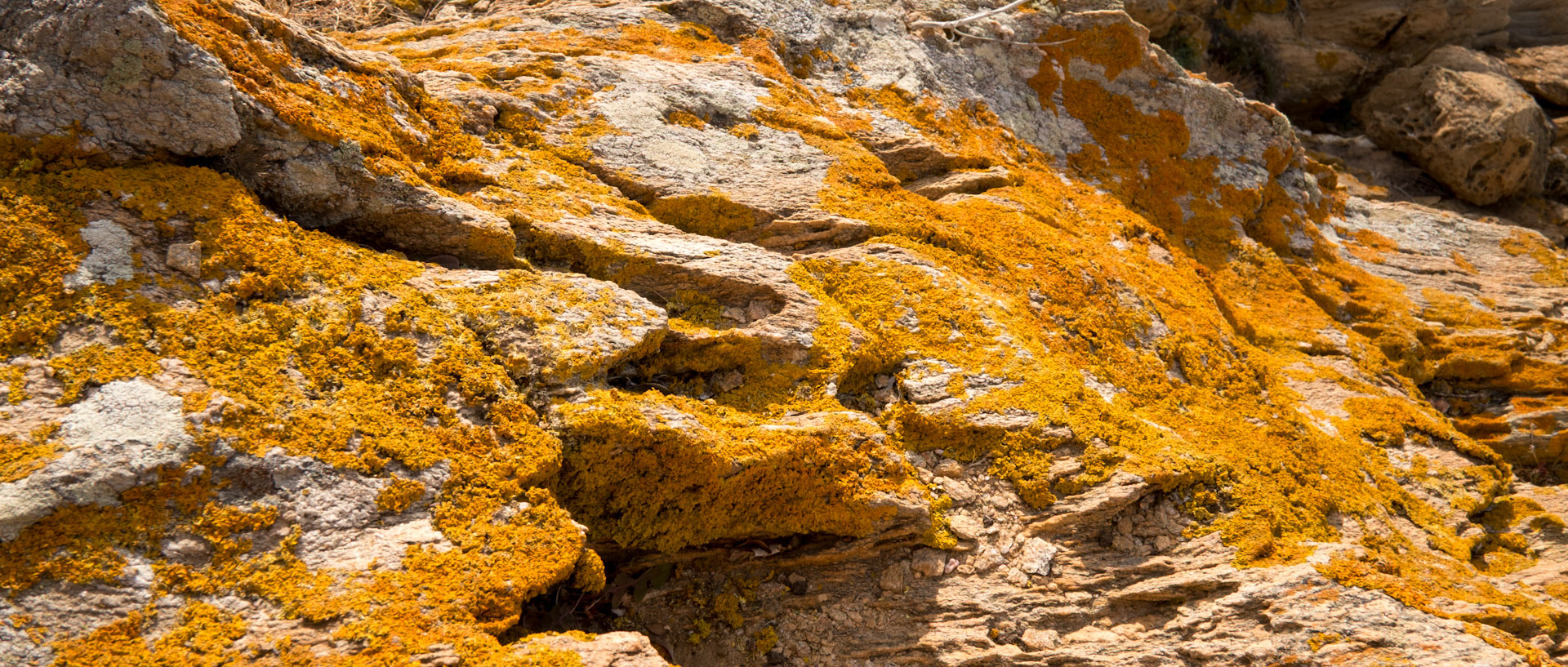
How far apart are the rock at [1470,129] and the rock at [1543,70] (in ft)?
6.30

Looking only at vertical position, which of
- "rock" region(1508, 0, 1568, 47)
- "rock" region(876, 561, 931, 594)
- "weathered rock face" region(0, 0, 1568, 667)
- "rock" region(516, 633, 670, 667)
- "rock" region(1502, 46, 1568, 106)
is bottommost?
"rock" region(876, 561, 931, 594)

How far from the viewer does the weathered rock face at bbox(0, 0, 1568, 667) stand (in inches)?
166

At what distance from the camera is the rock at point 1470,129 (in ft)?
47.8

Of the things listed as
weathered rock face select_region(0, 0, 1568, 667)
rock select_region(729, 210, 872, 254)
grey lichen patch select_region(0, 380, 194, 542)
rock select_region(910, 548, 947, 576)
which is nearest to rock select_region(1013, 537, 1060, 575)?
weathered rock face select_region(0, 0, 1568, 667)

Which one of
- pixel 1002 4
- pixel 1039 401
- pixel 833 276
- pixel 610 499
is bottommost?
Answer: pixel 610 499

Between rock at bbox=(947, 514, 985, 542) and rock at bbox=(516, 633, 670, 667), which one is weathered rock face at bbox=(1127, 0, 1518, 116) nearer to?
rock at bbox=(947, 514, 985, 542)

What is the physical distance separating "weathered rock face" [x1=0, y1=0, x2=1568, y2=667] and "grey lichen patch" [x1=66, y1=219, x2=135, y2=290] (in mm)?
17

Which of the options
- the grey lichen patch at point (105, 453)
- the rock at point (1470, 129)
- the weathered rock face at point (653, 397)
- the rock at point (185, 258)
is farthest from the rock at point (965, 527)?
the rock at point (1470, 129)

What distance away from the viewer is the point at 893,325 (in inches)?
272

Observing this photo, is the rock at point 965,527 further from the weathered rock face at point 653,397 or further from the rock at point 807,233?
the rock at point 807,233

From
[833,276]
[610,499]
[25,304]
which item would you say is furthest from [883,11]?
[25,304]

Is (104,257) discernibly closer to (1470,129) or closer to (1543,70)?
(1470,129)

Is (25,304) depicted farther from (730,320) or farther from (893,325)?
(893,325)

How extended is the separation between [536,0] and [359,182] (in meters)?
5.21
